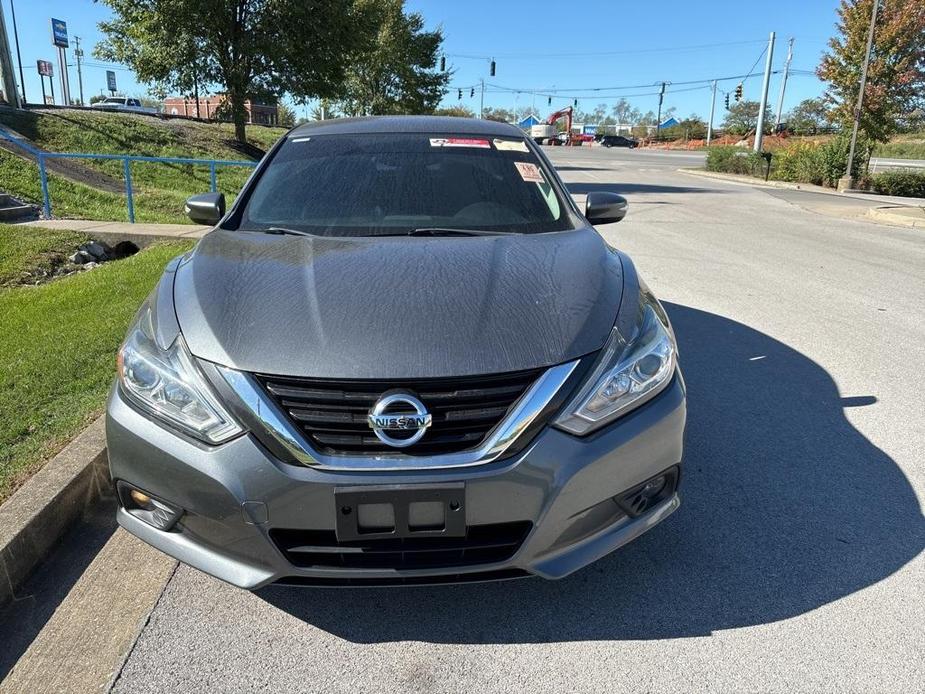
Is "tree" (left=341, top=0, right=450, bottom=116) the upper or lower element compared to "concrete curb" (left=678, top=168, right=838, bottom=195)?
upper

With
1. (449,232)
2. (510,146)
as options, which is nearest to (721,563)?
(449,232)

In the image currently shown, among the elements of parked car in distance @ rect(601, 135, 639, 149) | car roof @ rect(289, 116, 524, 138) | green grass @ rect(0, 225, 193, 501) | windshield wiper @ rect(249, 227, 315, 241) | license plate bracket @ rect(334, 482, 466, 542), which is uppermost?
parked car in distance @ rect(601, 135, 639, 149)

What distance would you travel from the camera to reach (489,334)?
2105 mm

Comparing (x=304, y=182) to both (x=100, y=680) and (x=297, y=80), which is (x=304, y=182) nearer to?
(x=100, y=680)

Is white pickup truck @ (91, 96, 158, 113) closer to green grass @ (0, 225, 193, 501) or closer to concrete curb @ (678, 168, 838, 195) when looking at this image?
concrete curb @ (678, 168, 838, 195)

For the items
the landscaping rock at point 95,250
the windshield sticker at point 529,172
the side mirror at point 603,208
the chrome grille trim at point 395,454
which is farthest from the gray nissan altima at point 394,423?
the landscaping rock at point 95,250

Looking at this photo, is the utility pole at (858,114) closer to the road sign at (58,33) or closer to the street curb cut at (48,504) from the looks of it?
the street curb cut at (48,504)

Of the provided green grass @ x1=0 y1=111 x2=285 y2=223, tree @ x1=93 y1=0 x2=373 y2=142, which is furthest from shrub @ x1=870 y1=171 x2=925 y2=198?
green grass @ x1=0 y1=111 x2=285 y2=223

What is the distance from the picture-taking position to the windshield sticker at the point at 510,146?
378 centimetres

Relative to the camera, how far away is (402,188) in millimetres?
3357

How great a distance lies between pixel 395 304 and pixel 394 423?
1.61 ft

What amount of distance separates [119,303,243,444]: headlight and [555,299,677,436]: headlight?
0.99m

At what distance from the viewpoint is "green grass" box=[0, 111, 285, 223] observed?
1216cm

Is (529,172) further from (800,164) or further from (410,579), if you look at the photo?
(800,164)
